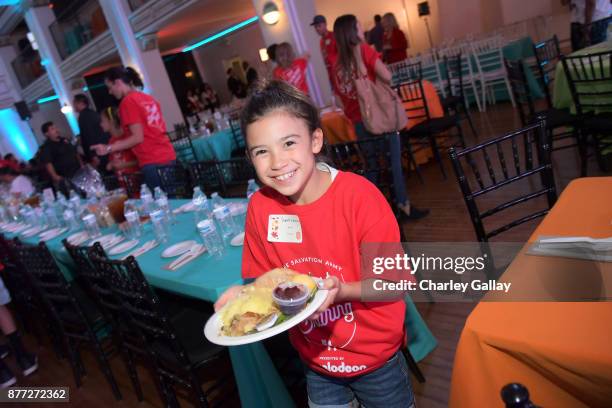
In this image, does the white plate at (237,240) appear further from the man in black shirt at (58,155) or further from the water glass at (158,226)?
the man in black shirt at (58,155)

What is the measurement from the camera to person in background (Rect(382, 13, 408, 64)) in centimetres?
809

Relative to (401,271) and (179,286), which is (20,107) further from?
(401,271)

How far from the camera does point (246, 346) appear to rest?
5.71 ft

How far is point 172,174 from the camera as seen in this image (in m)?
3.96

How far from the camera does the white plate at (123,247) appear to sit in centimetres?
255

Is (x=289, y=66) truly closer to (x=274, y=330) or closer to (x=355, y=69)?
(x=355, y=69)

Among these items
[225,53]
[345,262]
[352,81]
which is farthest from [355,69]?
[225,53]

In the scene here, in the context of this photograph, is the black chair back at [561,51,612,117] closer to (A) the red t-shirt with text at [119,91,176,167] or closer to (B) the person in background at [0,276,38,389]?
(A) the red t-shirt with text at [119,91,176,167]

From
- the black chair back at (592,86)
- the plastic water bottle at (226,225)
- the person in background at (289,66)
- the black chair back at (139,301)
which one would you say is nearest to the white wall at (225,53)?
the person in background at (289,66)

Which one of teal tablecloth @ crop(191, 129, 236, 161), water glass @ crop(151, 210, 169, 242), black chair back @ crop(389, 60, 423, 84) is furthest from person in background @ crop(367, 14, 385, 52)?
water glass @ crop(151, 210, 169, 242)

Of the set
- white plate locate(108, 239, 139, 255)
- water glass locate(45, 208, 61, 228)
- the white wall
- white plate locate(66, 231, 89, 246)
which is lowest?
white plate locate(108, 239, 139, 255)

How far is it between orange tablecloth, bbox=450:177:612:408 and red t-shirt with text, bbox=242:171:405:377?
11.5 inches

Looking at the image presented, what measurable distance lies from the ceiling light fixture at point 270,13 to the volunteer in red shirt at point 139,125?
157 inches

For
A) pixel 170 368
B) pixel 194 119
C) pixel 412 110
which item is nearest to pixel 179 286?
pixel 170 368
